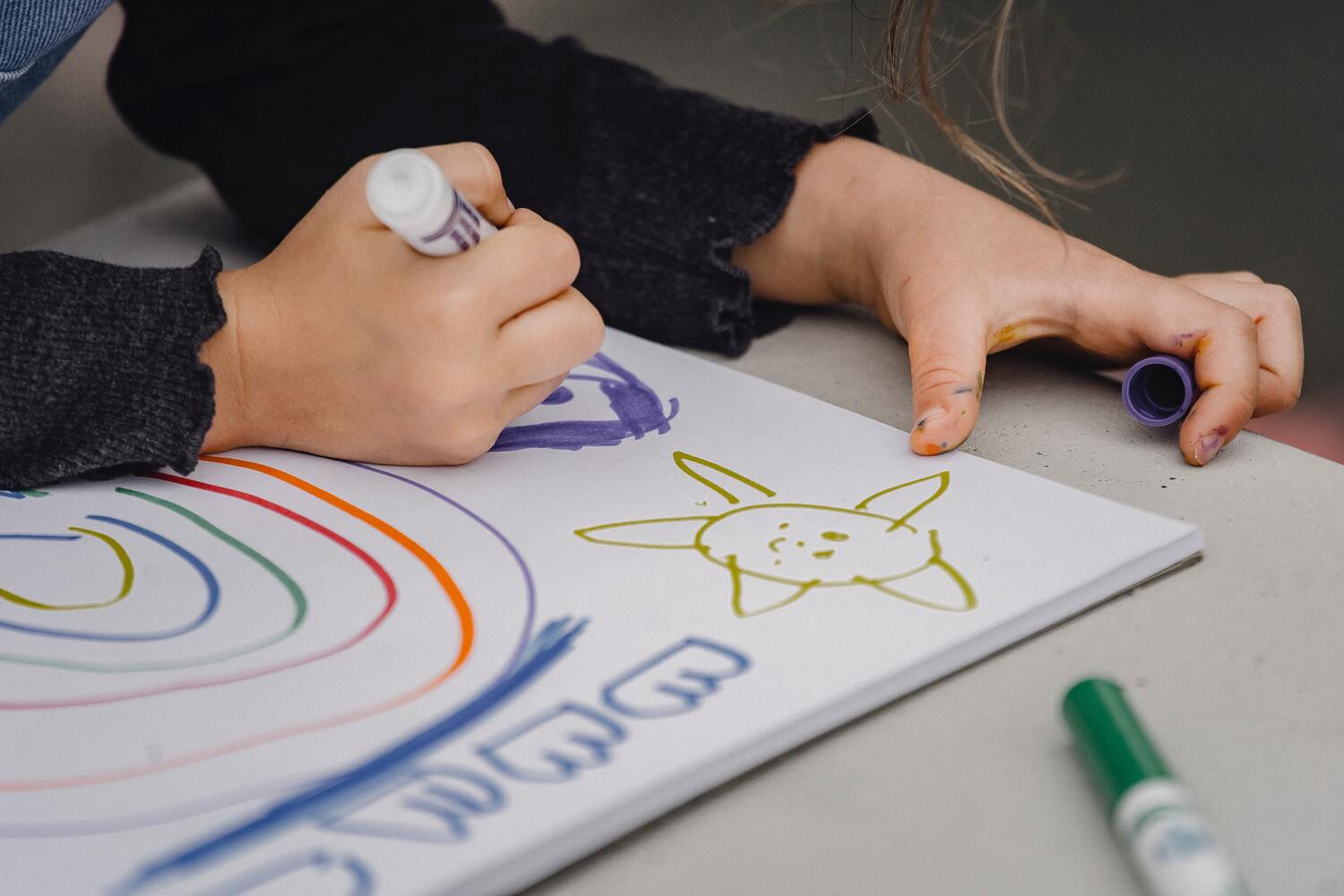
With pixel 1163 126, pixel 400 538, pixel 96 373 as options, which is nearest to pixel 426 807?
pixel 400 538

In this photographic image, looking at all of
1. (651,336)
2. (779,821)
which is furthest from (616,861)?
(651,336)

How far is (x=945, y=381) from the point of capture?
402 millimetres

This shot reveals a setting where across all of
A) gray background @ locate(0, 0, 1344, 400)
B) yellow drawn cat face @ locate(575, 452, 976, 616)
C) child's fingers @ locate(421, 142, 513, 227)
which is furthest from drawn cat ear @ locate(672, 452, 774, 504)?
gray background @ locate(0, 0, 1344, 400)

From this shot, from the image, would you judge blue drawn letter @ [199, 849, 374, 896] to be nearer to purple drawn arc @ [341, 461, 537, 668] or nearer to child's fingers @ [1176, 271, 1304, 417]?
purple drawn arc @ [341, 461, 537, 668]

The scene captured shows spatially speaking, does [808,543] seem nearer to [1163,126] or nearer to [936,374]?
[936,374]

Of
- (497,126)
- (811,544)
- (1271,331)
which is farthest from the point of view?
(497,126)

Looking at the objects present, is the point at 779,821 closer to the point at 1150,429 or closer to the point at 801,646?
the point at 801,646

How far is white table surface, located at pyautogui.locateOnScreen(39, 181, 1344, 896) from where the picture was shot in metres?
0.25

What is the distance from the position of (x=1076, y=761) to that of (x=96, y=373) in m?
A: 0.34

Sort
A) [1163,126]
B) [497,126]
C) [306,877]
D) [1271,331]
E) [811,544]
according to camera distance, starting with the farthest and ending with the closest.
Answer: [1163,126] < [497,126] < [1271,331] < [811,544] < [306,877]

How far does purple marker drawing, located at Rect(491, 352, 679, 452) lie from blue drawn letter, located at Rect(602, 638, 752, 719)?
0.13 meters

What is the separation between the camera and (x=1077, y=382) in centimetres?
46

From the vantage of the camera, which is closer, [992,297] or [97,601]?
[97,601]

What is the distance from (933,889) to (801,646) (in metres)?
0.07
